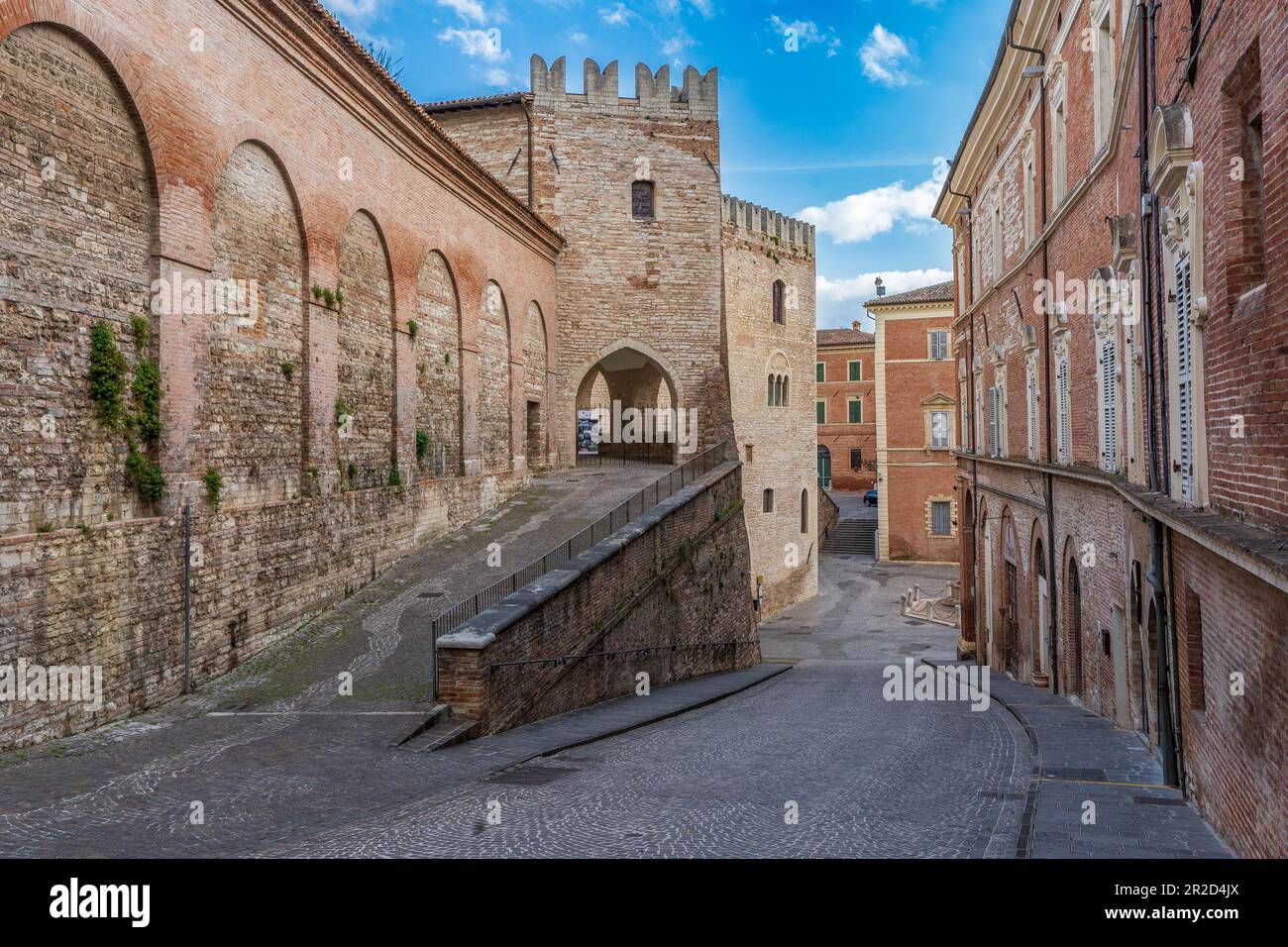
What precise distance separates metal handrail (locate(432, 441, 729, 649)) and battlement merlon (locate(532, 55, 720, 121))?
10.4 meters

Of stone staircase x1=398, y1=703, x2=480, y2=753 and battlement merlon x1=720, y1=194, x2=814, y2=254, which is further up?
battlement merlon x1=720, y1=194, x2=814, y2=254

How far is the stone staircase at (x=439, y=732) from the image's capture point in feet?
31.6

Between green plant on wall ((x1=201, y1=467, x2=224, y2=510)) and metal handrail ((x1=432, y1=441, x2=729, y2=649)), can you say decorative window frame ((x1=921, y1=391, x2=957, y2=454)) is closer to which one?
metal handrail ((x1=432, y1=441, x2=729, y2=649))

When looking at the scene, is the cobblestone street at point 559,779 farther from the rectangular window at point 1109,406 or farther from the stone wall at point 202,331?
the rectangular window at point 1109,406

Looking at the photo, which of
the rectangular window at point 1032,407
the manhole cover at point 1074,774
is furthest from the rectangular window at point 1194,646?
the rectangular window at point 1032,407

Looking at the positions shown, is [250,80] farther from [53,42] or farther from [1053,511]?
[1053,511]

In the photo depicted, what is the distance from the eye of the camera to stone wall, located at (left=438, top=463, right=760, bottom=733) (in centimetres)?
1091

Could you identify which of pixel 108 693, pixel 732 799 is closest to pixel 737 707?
pixel 732 799

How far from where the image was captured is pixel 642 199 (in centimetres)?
2677

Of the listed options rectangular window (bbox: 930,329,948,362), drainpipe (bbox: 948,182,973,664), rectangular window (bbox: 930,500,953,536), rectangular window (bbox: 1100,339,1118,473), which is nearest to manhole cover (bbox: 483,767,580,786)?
rectangular window (bbox: 1100,339,1118,473)

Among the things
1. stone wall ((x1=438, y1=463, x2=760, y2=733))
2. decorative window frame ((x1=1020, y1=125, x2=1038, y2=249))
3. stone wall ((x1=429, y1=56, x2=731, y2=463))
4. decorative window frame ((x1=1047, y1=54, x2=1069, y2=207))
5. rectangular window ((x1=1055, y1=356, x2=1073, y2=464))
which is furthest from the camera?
stone wall ((x1=429, y1=56, x2=731, y2=463))

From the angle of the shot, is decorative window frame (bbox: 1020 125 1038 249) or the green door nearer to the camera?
decorative window frame (bbox: 1020 125 1038 249)

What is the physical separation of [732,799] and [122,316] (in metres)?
7.67

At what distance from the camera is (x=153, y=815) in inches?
281
